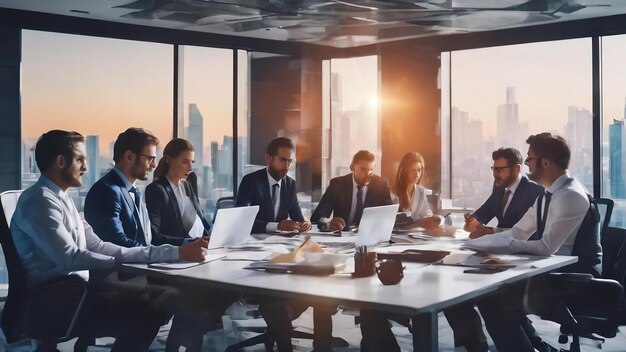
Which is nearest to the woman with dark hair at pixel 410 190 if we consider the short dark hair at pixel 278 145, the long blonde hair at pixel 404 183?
the long blonde hair at pixel 404 183

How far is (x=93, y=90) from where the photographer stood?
25.0 ft

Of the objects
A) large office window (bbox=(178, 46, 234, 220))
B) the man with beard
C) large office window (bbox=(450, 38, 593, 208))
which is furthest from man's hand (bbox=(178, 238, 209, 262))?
large office window (bbox=(450, 38, 593, 208))

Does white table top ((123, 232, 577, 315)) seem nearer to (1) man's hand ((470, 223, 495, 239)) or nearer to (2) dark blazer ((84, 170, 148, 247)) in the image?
(2) dark blazer ((84, 170, 148, 247))

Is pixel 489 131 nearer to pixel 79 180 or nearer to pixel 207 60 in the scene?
pixel 207 60

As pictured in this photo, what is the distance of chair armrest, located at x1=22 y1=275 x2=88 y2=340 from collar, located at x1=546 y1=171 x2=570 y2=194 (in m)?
2.55

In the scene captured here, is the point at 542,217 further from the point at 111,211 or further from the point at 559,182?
the point at 111,211

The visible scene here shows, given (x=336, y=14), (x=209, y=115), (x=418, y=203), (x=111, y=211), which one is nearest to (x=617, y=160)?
(x=418, y=203)

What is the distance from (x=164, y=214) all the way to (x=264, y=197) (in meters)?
1.20

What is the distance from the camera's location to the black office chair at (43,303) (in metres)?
3.21

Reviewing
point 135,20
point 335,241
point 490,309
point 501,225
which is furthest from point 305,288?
point 135,20

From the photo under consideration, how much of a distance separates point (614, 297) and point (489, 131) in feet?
14.5

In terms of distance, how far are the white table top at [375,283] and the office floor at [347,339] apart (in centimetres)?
134

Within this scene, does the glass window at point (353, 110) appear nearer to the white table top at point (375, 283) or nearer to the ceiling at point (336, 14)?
the ceiling at point (336, 14)

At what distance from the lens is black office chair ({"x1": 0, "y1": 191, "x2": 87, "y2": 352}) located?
3211 mm
